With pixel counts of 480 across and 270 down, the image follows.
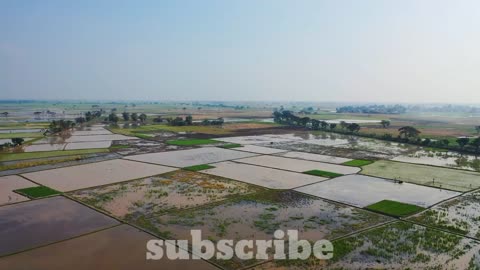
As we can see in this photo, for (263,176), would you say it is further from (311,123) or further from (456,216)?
(311,123)

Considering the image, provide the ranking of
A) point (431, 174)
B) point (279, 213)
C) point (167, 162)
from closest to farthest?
point (279, 213) → point (431, 174) → point (167, 162)

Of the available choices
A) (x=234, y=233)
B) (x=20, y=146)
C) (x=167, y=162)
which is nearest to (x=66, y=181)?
(x=167, y=162)

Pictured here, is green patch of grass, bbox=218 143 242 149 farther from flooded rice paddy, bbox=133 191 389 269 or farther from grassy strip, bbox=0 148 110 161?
flooded rice paddy, bbox=133 191 389 269

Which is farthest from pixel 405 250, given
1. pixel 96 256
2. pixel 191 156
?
pixel 191 156

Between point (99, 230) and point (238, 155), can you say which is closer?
point (99, 230)

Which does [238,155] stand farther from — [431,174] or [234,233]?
[234,233]

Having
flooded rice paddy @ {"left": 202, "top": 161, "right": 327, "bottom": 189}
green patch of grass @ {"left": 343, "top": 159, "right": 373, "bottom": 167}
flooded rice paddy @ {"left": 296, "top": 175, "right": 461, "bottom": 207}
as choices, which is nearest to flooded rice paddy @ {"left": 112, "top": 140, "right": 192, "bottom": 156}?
flooded rice paddy @ {"left": 202, "top": 161, "right": 327, "bottom": 189}

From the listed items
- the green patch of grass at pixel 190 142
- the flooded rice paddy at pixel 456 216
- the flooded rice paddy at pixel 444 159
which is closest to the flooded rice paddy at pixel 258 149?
the green patch of grass at pixel 190 142
